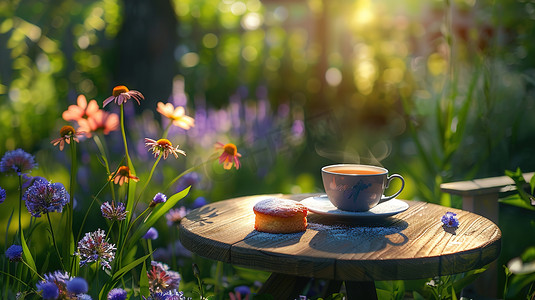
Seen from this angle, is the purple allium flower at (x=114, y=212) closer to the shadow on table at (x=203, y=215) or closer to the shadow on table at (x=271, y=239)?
the shadow on table at (x=203, y=215)

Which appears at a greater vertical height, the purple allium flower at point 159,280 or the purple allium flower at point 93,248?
the purple allium flower at point 93,248

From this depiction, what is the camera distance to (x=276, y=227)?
5.06ft

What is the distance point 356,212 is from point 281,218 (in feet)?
0.80

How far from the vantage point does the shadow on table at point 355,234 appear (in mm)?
1408

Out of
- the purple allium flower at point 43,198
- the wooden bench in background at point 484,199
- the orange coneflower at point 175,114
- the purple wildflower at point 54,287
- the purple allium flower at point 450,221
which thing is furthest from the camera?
the wooden bench in background at point 484,199

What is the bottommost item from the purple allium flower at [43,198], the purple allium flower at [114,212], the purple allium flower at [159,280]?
the purple allium flower at [159,280]

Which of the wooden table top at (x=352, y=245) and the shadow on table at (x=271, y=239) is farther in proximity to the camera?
the shadow on table at (x=271, y=239)

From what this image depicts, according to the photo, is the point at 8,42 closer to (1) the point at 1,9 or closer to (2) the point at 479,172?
(1) the point at 1,9

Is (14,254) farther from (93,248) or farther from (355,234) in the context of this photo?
(355,234)

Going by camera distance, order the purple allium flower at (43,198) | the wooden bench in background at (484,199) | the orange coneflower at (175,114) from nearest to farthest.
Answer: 1. the purple allium flower at (43,198)
2. the orange coneflower at (175,114)
3. the wooden bench in background at (484,199)

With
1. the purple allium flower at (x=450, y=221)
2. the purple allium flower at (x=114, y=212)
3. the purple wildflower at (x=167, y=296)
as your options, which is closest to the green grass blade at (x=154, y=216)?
the purple allium flower at (x=114, y=212)

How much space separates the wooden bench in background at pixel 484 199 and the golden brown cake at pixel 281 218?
0.91 m

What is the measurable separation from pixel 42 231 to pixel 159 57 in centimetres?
215

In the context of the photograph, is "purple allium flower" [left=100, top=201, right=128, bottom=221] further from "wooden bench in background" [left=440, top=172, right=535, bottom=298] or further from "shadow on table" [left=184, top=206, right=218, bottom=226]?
"wooden bench in background" [left=440, top=172, right=535, bottom=298]
